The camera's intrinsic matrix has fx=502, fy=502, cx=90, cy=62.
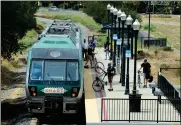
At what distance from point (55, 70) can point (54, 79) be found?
1.29ft

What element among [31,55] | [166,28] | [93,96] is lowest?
[166,28]

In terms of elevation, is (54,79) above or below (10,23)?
below

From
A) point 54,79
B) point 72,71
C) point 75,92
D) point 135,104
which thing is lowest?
point 135,104

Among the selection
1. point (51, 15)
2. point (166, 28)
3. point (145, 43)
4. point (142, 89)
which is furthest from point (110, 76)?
point (51, 15)

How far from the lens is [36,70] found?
18.5 m

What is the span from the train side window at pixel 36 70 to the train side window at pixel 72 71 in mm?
1007

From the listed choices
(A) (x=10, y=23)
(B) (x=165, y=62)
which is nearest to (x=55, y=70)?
(A) (x=10, y=23)

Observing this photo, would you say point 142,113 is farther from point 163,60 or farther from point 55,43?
point 163,60

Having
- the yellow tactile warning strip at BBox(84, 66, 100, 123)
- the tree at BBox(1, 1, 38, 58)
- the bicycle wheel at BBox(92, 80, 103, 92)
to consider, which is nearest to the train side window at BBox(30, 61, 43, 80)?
the yellow tactile warning strip at BBox(84, 66, 100, 123)

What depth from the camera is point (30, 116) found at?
61.9 ft

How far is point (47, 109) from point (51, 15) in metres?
69.5

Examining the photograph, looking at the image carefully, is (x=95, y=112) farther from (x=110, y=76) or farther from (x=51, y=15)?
(x=51, y=15)

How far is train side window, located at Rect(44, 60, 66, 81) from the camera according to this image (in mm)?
18469

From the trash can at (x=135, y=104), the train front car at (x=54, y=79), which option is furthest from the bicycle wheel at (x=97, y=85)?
the trash can at (x=135, y=104)
